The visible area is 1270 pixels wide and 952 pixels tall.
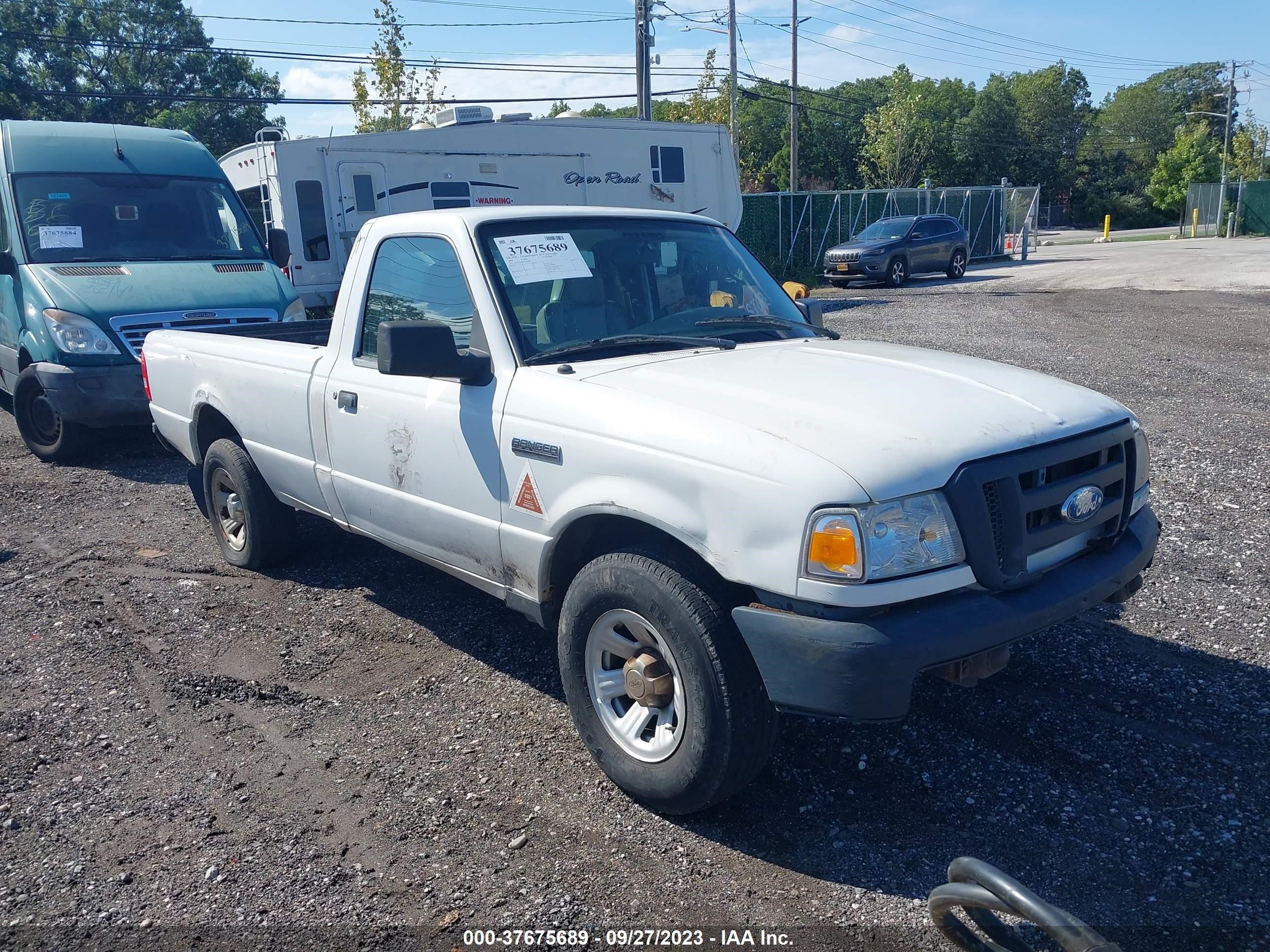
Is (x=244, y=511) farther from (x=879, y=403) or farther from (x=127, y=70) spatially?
(x=127, y=70)

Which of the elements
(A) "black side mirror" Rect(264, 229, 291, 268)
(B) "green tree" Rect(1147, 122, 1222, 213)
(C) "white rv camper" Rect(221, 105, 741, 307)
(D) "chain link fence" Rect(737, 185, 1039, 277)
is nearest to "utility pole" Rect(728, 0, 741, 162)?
(D) "chain link fence" Rect(737, 185, 1039, 277)

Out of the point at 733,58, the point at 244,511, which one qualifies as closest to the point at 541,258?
the point at 244,511

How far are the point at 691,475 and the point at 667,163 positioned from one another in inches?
633

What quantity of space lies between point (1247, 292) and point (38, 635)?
22196mm

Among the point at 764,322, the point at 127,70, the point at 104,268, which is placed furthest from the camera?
the point at 127,70

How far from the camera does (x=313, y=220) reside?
577 inches

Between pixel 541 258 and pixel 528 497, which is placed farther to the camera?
pixel 541 258

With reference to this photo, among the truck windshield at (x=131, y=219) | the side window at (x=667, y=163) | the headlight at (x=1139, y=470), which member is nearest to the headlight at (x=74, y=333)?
the truck windshield at (x=131, y=219)

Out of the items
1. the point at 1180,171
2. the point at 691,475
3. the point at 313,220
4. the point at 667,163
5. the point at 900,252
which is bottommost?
the point at 900,252

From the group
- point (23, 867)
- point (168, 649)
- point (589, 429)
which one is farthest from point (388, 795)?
point (168, 649)

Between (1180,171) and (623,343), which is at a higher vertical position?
(1180,171)

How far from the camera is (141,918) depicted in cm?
299

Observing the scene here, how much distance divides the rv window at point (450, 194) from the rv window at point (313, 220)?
68.4 inches

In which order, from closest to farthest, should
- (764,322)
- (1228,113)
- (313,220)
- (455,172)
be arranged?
1. (764,322)
2. (313,220)
3. (455,172)
4. (1228,113)
